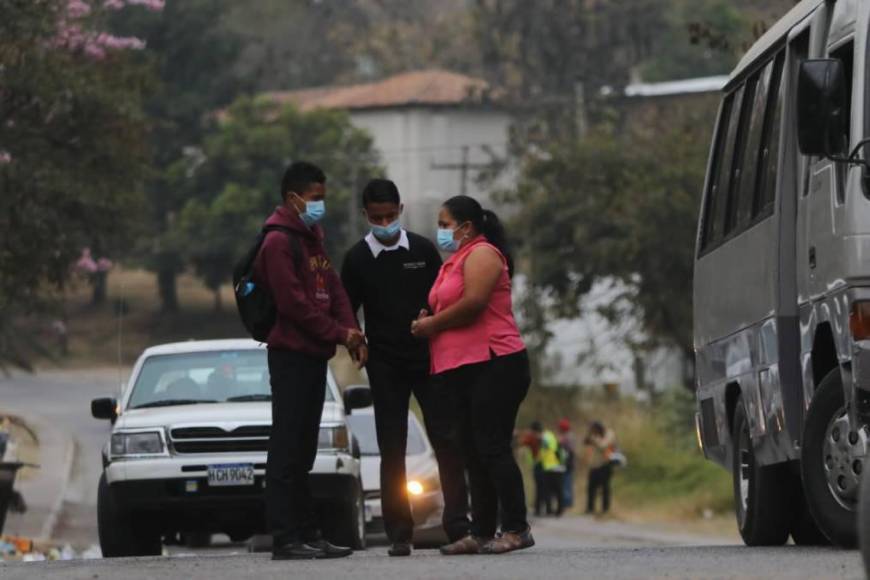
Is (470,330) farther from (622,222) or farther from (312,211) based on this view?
(622,222)

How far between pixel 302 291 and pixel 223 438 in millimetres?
3520

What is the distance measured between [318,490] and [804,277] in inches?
176

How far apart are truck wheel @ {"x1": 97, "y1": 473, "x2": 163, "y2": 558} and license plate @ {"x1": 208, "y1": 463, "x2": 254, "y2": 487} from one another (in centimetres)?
60

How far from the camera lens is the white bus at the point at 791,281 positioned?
10.7 meters

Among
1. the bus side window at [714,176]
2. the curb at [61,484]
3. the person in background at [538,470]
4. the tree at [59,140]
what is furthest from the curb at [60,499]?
the bus side window at [714,176]

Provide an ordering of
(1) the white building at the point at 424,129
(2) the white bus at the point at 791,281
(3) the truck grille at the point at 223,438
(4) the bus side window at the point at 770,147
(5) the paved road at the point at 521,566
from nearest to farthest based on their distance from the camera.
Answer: (5) the paved road at the point at 521,566 < (2) the white bus at the point at 791,281 < (4) the bus side window at the point at 770,147 < (3) the truck grille at the point at 223,438 < (1) the white building at the point at 424,129

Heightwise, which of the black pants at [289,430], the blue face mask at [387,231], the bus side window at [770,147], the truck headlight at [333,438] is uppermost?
the bus side window at [770,147]

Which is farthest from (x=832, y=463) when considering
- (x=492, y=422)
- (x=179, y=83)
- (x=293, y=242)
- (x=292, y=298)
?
(x=179, y=83)

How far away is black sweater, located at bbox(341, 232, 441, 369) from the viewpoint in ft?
40.2

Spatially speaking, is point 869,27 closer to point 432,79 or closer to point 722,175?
point 722,175

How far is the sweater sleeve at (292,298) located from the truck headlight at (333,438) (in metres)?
3.45

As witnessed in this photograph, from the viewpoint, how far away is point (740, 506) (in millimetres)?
13906

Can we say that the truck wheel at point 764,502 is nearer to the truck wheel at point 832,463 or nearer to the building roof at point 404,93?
the truck wheel at point 832,463

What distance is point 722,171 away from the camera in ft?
47.7
